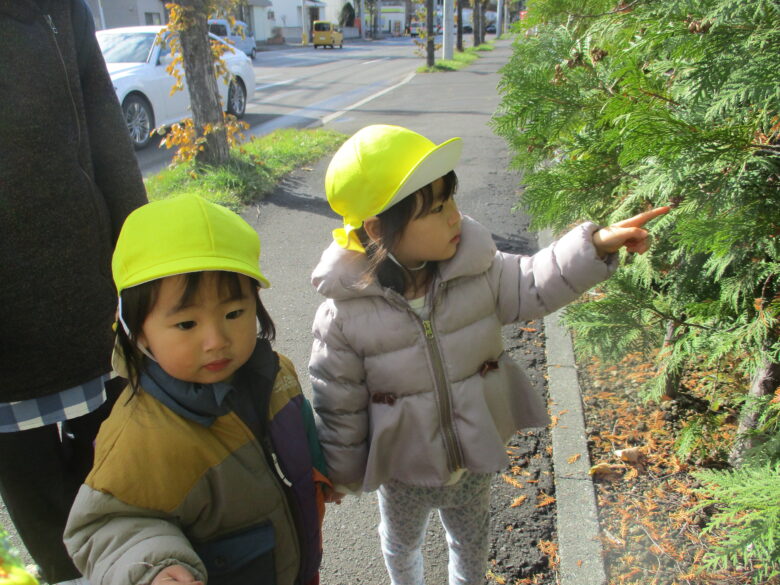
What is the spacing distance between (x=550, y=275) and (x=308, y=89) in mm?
16275

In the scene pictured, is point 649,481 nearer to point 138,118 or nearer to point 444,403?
point 444,403

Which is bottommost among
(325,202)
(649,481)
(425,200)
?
(325,202)

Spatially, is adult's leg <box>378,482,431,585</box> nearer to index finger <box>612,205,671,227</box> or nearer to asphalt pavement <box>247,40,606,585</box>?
asphalt pavement <box>247,40,606,585</box>

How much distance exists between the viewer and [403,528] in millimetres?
1859

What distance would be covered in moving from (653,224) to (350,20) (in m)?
59.7

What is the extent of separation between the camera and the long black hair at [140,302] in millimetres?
1229

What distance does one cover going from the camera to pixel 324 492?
5.25 ft

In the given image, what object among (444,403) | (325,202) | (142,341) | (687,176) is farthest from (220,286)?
(325,202)

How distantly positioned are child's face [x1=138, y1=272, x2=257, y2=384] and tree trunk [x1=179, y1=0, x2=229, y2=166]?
609 cm

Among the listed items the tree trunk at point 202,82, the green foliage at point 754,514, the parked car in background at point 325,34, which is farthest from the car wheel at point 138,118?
the parked car in background at point 325,34

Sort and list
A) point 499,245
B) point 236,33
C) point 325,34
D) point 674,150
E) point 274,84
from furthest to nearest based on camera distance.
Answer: point 325,34 < point 274,84 < point 236,33 < point 499,245 < point 674,150

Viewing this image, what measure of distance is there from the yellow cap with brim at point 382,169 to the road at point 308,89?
6.96 m

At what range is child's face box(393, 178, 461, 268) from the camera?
4.95ft

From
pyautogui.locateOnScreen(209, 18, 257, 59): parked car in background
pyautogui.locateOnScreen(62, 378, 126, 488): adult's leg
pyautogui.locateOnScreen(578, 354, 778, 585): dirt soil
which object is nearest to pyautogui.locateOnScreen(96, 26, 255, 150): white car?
pyautogui.locateOnScreen(209, 18, 257, 59): parked car in background
